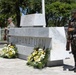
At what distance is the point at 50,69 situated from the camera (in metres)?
8.47

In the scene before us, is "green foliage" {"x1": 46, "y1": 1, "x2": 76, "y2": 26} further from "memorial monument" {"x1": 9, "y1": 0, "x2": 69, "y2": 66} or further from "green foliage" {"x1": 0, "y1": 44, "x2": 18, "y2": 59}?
"memorial monument" {"x1": 9, "y1": 0, "x2": 69, "y2": 66}

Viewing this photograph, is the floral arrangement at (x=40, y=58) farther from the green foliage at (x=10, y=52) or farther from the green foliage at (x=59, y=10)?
the green foliage at (x=59, y=10)

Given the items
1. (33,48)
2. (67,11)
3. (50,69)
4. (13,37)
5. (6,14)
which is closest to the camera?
(50,69)

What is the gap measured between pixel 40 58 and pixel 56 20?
141 feet

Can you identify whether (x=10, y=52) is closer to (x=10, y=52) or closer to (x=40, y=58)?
(x=10, y=52)

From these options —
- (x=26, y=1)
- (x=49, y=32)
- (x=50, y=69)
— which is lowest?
(x=50, y=69)

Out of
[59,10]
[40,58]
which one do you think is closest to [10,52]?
[40,58]

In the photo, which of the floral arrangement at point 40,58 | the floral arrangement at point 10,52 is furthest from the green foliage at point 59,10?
the floral arrangement at point 40,58

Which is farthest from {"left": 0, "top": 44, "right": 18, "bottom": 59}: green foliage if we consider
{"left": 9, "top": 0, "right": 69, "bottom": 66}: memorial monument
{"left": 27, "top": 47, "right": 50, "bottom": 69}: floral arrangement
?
{"left": 27, "top": 47, "right": 50, "bottom": 69}: floral arrangement

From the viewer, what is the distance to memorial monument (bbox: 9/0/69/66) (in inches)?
344

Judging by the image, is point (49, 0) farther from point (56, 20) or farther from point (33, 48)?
point (33, 48)

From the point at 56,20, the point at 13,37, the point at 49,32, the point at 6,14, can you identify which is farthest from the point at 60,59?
the point at 56,20

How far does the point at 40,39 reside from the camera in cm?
950

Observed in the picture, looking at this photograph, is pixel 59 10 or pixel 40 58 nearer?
pixel 40 58
